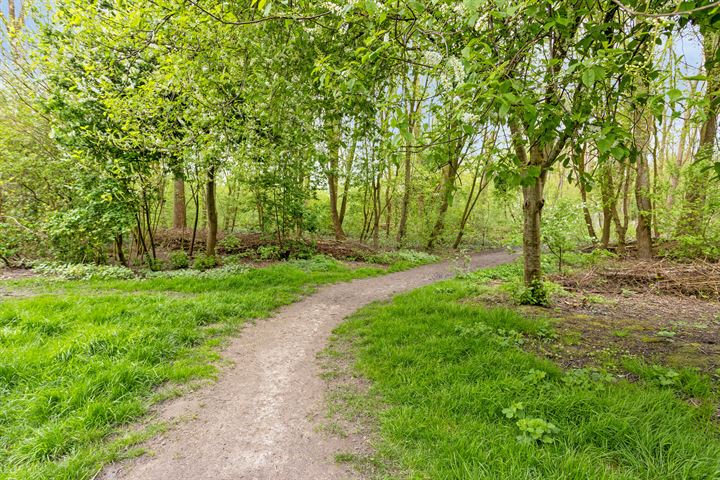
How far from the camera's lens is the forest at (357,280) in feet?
7.41

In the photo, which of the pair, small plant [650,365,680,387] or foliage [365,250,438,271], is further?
foliage [365,250,438,271]

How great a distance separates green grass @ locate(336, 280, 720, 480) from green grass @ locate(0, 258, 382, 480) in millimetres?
2187

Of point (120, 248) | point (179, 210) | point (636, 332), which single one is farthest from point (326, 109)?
point (179, 210)

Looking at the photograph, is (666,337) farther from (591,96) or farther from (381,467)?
(381,467)

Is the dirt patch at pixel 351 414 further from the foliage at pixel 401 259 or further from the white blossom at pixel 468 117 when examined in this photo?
the foliage at pixel 401 259

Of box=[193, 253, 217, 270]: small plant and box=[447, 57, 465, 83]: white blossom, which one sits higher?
box=[447, 57, 465, 83]: white blossom

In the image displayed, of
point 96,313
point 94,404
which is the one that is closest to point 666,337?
point 94,404

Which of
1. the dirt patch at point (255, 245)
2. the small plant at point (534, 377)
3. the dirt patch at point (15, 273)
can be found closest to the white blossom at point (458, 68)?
the small plant at point (534, 377)

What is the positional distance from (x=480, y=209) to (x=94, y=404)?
56.5 ft

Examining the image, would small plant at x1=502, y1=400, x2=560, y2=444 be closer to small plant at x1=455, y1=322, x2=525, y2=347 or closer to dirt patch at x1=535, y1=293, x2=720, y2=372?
dirt patch at x1=535, y1=293, x2=720, y2=372

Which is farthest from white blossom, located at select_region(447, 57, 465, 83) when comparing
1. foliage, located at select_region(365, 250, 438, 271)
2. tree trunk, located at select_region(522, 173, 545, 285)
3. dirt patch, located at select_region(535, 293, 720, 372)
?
foliage, located at select_region(365, 250, 438, 271)

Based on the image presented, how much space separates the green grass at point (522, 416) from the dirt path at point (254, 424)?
600mm

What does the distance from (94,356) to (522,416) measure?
14.6 feet

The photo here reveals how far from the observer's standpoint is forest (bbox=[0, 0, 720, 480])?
88.9 inches
